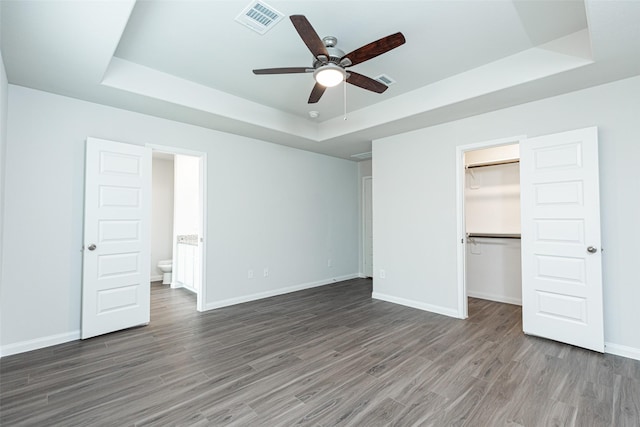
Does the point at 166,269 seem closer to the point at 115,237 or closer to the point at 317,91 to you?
the point at 115,237

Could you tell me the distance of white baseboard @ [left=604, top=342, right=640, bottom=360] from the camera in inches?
109

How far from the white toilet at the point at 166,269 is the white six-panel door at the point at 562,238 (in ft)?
18.9

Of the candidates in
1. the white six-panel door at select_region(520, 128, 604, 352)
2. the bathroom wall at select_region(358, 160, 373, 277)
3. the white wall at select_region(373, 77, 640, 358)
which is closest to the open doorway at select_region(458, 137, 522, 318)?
the white wall at select_region(373, 77, 640, 358)

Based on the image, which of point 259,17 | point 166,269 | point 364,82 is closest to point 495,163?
point 364,82

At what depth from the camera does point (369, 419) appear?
1943 millimetres

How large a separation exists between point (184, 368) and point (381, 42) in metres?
3.04

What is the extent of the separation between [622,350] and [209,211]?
4799mm

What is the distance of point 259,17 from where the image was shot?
2.39 metres

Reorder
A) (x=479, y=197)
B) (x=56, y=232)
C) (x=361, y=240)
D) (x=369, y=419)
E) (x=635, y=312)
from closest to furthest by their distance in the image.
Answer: (x=369, y=419), (x=635, y=312), (x=56, y=232), (x=479, y=197), (x=361, y=240)

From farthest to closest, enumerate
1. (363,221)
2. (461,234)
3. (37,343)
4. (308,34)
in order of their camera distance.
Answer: (363,221), (461,234), (37,343), (308,34)

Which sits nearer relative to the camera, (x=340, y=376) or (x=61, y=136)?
(x=340, y=376)

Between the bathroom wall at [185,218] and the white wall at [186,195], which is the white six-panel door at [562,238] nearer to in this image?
the bathroom wall at [185,218]

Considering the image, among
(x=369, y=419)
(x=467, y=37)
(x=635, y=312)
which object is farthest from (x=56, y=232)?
(x=635, y=312)

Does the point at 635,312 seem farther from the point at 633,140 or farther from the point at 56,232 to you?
the point at 56,232
